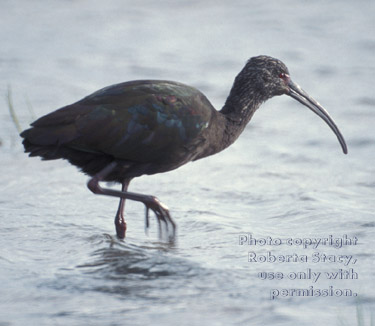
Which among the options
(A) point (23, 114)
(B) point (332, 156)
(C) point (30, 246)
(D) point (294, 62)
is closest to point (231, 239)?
(C) point (30, 246)

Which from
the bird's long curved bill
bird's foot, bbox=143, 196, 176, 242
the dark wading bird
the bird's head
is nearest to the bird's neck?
the bird's head

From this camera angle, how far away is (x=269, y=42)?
13641 millimetres

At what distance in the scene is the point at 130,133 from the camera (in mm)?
6316

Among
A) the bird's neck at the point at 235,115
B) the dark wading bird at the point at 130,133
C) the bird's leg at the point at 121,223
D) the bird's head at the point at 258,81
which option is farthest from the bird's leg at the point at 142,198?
the bird's head at the point at 258,81

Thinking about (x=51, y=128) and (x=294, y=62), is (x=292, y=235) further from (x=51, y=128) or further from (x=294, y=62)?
(x=294, y=62)

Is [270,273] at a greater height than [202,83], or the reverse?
[202,83]

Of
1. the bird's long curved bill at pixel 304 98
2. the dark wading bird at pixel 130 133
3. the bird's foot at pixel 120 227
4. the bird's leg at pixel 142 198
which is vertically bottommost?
the bird's foot at pixel 120 227

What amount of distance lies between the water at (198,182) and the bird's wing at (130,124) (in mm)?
722

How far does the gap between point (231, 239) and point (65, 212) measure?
143 cm

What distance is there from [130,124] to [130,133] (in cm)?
6

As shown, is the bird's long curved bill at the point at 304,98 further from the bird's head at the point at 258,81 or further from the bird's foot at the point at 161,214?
the bird's foot at the point at 161,214

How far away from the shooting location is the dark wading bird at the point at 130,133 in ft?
20.5

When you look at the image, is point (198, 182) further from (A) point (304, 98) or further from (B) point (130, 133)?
(B) point (130, 133)

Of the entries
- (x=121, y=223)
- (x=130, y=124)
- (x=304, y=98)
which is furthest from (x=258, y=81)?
(x=121, y=223)
